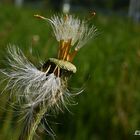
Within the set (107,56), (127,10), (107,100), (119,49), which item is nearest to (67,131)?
(107,100)

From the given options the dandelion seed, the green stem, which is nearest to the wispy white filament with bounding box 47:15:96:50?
the dandelion seed

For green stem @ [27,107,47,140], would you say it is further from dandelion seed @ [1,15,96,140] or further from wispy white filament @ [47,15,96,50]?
wispy white filament @ [47,15,96,50]

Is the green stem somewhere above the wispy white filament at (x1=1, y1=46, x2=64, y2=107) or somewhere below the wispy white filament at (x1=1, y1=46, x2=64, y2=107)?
below

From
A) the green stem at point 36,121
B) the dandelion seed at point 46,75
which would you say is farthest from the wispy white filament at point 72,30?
the green stem at point 36,121

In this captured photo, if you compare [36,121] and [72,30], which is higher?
[72,30]

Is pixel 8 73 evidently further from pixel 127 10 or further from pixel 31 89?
pixel 127 10

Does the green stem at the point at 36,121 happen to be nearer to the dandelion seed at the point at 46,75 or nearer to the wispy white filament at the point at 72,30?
the dandelion seed at the point at 46,75

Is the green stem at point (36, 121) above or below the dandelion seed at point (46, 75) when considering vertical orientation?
below
